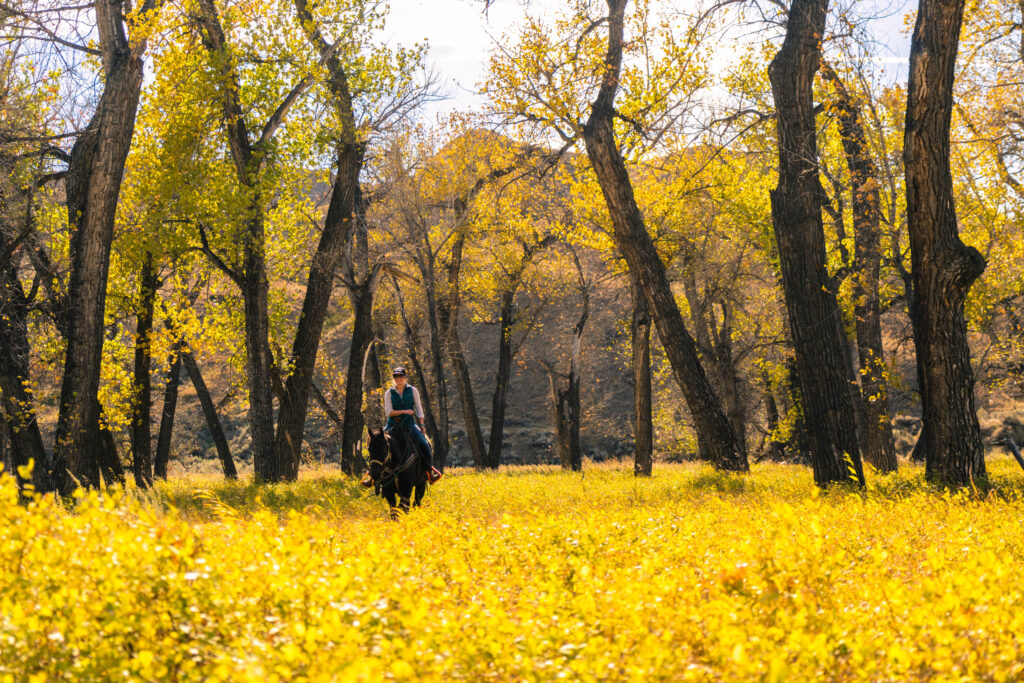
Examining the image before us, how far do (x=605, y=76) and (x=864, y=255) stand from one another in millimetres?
8073

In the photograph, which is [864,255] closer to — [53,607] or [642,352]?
[642,352]

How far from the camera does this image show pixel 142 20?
1419 centimetres

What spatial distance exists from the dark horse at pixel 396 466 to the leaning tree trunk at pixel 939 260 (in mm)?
6937

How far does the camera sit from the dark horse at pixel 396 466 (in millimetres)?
10555

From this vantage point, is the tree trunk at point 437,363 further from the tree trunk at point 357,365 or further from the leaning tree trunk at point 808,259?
the leaning tree trunk at point 808,259

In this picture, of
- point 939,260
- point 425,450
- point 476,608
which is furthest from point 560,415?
point 476,608

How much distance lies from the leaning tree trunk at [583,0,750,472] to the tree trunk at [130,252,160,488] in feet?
37.7

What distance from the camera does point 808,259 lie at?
39.6ft

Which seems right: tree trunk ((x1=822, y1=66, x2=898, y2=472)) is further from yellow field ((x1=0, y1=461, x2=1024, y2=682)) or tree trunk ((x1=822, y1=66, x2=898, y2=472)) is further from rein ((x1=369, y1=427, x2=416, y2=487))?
yellow field ((x1=0, y1=461, x2=1024, y2=682))

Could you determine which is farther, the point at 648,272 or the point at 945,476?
the point at 648,272

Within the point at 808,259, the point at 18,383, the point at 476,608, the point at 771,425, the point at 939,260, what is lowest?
the point at 771,425

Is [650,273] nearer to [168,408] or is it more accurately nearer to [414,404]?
[414,404]

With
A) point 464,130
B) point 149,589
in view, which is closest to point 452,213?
point 464,130

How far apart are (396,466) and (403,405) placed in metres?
0.81
